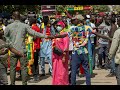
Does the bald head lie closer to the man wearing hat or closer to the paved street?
the man wearing hat

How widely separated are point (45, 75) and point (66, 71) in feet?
7.64

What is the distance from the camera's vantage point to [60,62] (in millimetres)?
9297

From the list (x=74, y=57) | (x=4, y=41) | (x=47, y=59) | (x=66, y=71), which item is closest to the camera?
(x=4, y=41)

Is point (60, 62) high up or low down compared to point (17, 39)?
→ down

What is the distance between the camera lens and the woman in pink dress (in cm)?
920

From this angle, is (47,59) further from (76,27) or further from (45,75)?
(76,27)

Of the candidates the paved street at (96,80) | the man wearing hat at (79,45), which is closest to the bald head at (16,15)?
the man wearing hat at (79,45)

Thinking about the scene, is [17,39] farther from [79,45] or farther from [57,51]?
[79,45]

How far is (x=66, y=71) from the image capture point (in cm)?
941

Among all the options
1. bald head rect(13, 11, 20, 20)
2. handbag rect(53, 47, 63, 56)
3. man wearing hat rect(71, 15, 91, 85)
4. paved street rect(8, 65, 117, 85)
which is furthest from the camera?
paved street rect(8, 65, 117, 85)

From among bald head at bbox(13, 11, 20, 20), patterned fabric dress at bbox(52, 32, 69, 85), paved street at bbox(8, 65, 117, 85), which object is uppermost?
bald head at bbox(13, 11, 20, 20)

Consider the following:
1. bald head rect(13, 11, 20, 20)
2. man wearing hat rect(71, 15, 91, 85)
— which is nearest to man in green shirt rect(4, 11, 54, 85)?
bald head rect(13, 11, 20, 20)

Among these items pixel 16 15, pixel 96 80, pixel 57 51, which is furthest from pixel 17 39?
pixel 96 80
